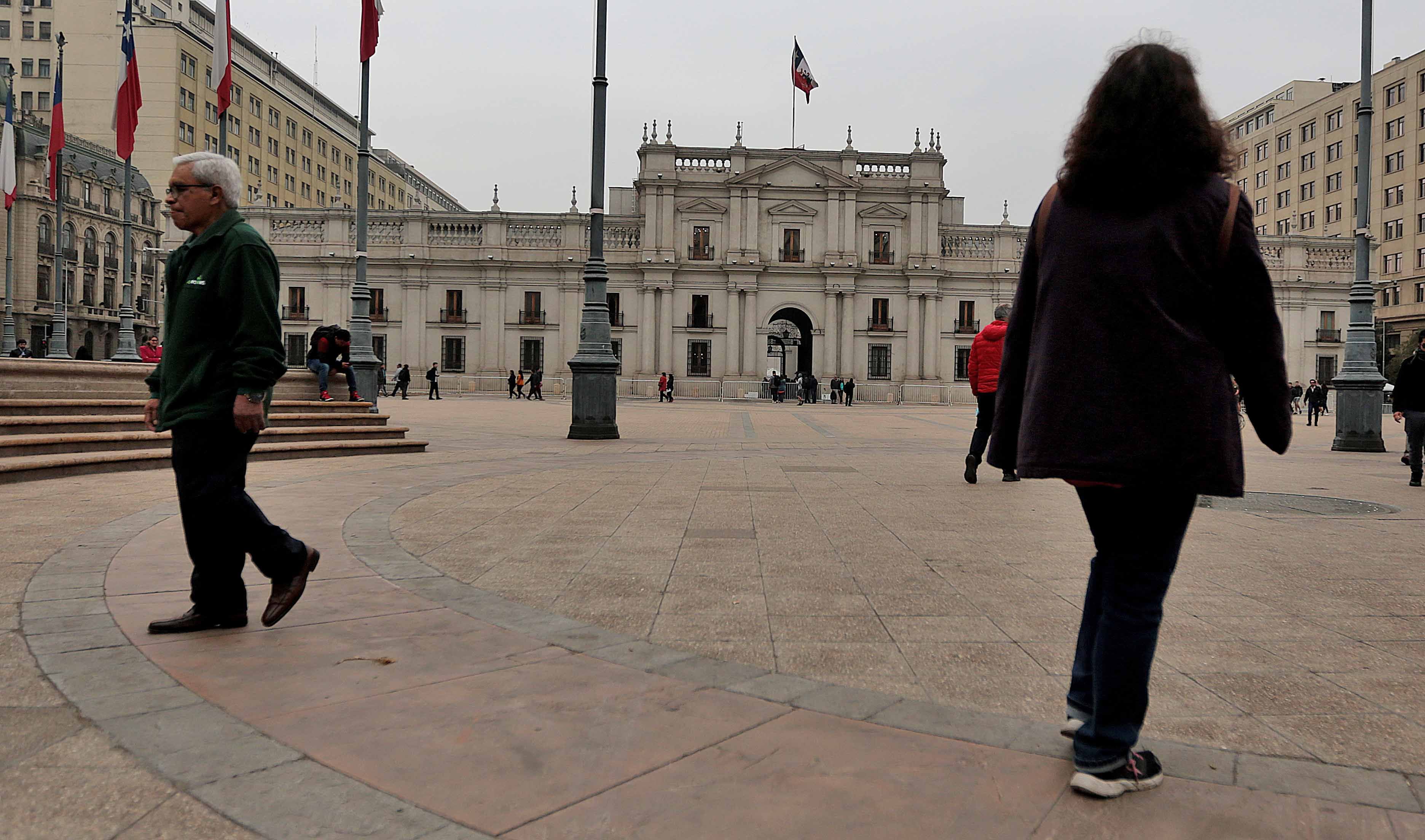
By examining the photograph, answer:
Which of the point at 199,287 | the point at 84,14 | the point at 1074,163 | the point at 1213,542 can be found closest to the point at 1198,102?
the point at 1074,163

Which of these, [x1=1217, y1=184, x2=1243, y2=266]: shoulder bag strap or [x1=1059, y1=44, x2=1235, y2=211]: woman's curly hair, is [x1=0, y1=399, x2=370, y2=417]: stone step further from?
[x1=1217, y1=184, x2=1243, y2=266]: shoulder bag strap

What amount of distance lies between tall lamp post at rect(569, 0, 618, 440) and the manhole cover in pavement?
8657mm

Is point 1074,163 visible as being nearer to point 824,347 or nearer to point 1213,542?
point 1213,542

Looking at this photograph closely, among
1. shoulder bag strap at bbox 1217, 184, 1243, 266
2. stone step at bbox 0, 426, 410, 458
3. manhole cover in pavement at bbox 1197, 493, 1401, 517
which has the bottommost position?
manhole cover in pavement at bbox 1197, 493, 1401, 517

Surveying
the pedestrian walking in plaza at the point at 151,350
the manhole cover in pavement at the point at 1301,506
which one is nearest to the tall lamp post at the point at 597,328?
the manhole cover in pavement at the point at 1301,506

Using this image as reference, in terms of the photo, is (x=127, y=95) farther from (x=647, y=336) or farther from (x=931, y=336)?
(x=931, y=336)

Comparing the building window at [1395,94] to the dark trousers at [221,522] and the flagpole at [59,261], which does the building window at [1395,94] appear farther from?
the dark trousers at [221,522]

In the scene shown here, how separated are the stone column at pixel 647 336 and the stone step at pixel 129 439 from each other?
1642 inches

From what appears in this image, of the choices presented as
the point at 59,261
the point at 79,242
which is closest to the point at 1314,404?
the point at 59,261

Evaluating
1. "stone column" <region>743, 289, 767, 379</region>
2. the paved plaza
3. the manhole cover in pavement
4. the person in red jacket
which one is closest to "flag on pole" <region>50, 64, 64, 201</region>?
the paved plaza

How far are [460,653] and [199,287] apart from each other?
1.62 meters

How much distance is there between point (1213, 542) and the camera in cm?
578

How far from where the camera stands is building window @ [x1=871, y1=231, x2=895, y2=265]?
55312mm

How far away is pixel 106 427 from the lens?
970 cm
